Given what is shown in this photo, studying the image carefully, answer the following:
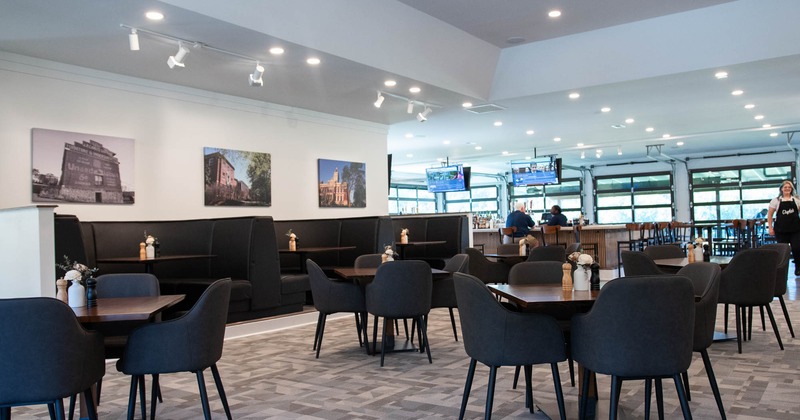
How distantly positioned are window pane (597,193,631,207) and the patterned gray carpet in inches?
575

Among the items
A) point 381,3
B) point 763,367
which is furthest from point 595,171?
point 763,367

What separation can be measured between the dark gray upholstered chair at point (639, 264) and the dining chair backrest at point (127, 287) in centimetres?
352

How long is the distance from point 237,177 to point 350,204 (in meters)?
2.44

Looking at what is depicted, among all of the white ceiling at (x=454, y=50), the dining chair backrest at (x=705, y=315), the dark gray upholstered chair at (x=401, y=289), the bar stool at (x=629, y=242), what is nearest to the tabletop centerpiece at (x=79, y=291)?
the dark gray upholstered chair at (x=401, y=289)

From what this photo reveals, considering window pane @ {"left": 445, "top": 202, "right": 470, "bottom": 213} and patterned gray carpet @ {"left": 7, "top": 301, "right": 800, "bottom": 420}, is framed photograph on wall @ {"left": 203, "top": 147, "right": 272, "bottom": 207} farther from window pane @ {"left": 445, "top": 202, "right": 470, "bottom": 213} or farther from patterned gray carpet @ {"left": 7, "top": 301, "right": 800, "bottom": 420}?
window pane @ {"left": 445, "top": 202, "right": 470, "bottom": 213}

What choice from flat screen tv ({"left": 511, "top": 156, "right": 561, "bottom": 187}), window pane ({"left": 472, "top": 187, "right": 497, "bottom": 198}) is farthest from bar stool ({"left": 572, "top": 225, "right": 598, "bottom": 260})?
window pane ({"left": 472, "top": 187, "right": 497, "bottom": 198})

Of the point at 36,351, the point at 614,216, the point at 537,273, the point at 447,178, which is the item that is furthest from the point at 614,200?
the point at 36,351

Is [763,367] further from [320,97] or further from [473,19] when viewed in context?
[320,97]

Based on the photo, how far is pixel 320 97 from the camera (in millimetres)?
9133

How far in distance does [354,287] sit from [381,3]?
3.39 m

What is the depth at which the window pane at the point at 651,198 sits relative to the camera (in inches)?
765

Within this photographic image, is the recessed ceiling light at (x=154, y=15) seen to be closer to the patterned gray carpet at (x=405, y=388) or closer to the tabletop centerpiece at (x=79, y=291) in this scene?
the tabletop centerpiece at (x=79, y=291)

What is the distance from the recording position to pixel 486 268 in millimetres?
7609

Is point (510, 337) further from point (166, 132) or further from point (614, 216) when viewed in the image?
point (614, 216)
